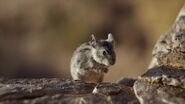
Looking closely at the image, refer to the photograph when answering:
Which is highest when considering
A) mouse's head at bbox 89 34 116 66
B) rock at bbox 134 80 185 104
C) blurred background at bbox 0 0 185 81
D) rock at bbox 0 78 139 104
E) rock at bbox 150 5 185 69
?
blurred background at bbox 0 0 185 81

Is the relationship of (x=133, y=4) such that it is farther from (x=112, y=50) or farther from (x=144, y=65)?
(x=112, y=50)

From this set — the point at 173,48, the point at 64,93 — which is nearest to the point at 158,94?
the point at 64,93

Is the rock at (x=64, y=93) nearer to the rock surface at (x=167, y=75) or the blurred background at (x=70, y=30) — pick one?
the rock surface at (x=167, y=75)

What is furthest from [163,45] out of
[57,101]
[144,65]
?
[144,65]

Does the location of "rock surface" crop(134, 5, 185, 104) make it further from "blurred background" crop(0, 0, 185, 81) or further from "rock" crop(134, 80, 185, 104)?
"blurred background" crop(0, 0, 185, 81)

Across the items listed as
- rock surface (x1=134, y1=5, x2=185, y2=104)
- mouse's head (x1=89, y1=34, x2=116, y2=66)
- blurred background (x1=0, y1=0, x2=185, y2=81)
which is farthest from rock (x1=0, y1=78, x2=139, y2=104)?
blurred background (x1=0, y1=0, x2=185, y2=81)

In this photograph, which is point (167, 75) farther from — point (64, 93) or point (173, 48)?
point (64, 93)
